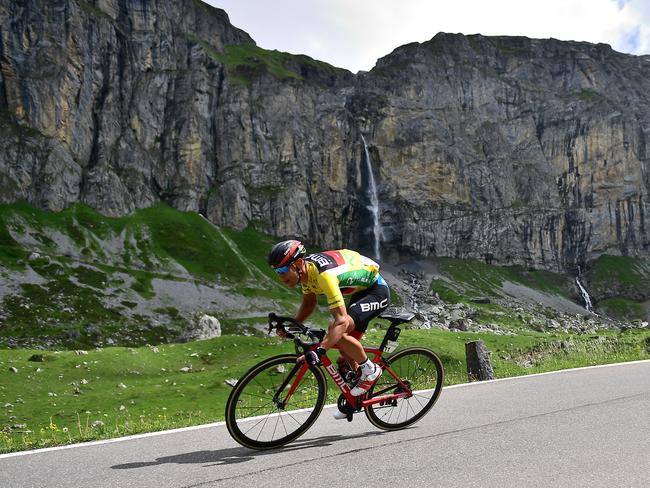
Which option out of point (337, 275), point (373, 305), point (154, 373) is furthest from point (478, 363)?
point (154, 373)

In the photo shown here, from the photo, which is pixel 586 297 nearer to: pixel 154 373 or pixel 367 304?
pixel 154 373

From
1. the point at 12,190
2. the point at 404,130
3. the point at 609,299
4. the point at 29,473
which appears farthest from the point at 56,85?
the point at 609,299

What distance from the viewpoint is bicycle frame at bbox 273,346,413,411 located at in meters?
7.04

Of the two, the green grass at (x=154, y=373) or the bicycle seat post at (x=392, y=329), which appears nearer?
the bicycle seat post at (x=392, y=329)

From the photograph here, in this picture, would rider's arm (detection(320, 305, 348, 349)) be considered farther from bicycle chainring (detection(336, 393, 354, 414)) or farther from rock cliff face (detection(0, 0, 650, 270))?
rock cliff face (detection(0, 0, 650, 270))

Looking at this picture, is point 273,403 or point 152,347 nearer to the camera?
point 273,403

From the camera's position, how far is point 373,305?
25.4ft

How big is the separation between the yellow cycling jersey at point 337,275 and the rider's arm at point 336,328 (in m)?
0.10

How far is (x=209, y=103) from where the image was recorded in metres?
173

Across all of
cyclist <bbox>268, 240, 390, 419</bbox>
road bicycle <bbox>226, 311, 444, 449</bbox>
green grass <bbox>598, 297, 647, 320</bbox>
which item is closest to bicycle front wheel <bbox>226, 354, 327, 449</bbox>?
road bicycle <bbox>226, 311, 444, 449</bbox>

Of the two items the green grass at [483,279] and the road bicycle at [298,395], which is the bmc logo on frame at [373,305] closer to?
the road bicycle at [298,395]

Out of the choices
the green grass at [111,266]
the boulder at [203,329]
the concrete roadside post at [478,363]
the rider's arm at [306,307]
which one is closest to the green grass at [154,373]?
the concrete roadside post at [478,363]

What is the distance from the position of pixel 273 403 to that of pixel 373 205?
18231 centimetres

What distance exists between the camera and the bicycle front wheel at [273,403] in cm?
668
